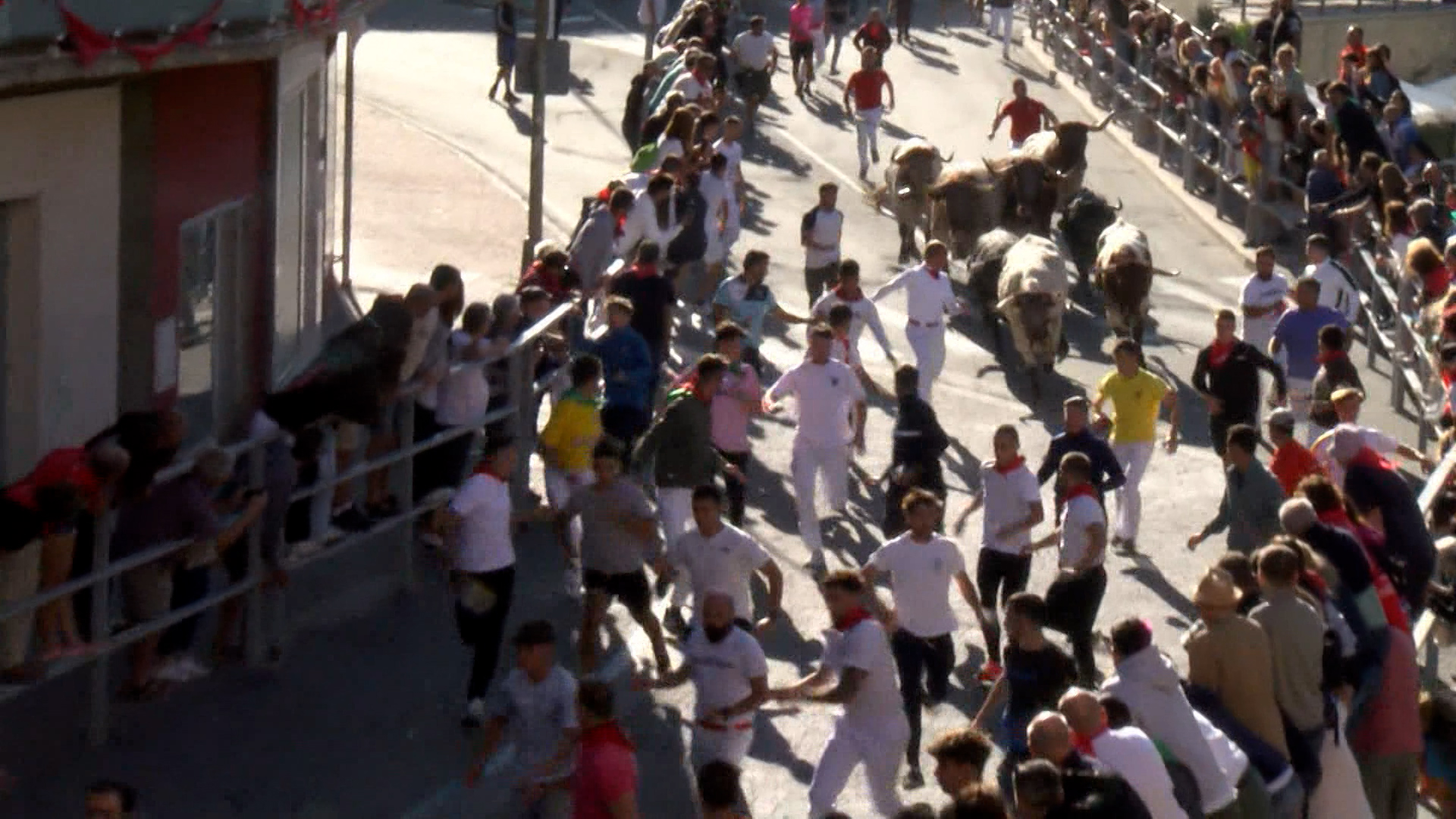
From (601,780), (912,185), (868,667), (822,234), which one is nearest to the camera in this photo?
(601,780)

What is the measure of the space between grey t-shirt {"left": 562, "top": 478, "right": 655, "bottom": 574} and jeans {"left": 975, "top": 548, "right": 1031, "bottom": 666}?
2.01 meters

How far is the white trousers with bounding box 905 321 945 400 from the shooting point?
60.4ft

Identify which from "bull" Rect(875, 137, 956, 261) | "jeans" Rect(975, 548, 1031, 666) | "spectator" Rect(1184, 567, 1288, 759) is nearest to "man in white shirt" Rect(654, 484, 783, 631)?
"jeans" Rect(975, 548, 1031, 666)

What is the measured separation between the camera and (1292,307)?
1838 centimetres

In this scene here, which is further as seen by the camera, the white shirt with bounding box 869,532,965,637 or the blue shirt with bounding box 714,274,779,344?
the blue shirt with bounding box 714,274,779,344

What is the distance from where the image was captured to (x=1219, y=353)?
55.4ft

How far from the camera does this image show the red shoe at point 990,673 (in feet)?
44.8

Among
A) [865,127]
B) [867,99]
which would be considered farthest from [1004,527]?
→ [865,127]

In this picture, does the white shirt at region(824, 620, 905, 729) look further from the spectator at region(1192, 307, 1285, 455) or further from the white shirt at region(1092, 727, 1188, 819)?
the spectator at region(1192, 307, 1285, 455)

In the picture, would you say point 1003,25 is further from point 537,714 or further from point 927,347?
point 537,714

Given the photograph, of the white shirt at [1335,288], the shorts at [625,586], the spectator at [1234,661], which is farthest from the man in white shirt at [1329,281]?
the spectator at [1234,661]

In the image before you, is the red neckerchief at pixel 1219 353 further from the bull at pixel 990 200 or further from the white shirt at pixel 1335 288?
the bull at pixel 990 200

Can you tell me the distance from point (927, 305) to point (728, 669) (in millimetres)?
7435

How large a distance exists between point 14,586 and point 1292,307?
10288mm
